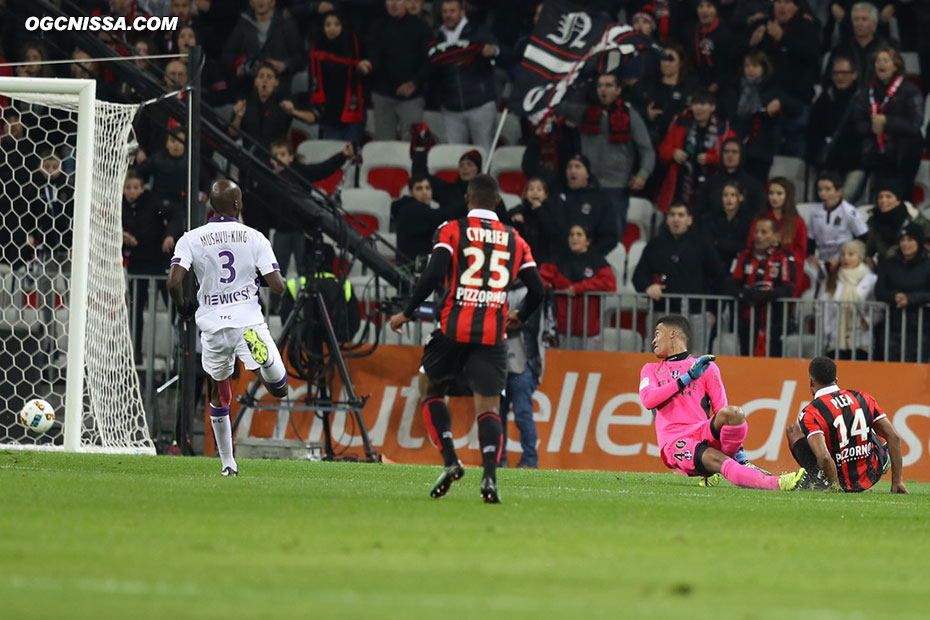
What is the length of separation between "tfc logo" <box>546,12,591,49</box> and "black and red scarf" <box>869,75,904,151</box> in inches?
139

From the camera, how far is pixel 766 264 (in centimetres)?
1616

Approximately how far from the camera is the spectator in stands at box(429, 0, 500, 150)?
744 inches

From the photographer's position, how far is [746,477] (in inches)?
479

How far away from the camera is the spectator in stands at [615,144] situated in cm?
1793

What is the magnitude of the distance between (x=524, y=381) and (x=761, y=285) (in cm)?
277

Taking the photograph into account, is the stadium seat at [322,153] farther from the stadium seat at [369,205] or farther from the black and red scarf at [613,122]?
the black and red scarf at [613,122]

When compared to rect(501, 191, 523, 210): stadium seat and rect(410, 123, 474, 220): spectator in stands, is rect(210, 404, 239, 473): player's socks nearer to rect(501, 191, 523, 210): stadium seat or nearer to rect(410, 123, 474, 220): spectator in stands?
rect(410, 123, 474, 220): spectator in stands

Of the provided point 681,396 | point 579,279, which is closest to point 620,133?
point 579,279

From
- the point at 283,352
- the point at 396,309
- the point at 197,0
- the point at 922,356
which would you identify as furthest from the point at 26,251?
the point at 922,356

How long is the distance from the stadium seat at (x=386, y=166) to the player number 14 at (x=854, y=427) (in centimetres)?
926

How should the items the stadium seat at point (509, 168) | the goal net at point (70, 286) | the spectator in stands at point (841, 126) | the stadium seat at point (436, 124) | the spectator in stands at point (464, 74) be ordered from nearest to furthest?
the goal net at point (70, 286)
the spectator in stands at point (841, 126)
the spectator in stands at point (464, 74)
the stadium seat at point (509, 168)
the stadium seat at point (436, 124)

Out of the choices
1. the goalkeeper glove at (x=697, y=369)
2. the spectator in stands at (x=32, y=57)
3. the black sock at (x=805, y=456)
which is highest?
the spectator in stands at (x=32, y=57)

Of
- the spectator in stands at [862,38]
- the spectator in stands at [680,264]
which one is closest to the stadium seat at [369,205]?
the spectator in stands at [680,264]

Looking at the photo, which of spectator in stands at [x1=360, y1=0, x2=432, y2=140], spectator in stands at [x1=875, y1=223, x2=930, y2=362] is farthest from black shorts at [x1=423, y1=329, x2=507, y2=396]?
spectator in stands at [x1=360, y1=0, x2=432, y2=140]
